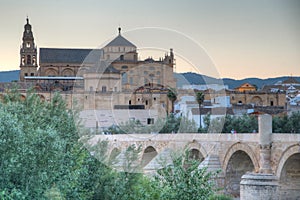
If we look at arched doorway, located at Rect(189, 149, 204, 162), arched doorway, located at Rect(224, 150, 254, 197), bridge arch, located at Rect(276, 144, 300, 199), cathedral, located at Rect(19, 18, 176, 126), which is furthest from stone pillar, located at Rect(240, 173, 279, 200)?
cathedral, located at Rect(19, 18, 176, 126)

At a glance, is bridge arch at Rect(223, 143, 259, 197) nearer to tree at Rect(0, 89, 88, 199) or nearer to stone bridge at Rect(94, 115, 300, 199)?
stone bridge at Rect(94, 115, 300, 199)

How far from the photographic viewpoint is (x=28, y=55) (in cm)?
8062

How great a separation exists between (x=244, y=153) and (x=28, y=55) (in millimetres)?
53918

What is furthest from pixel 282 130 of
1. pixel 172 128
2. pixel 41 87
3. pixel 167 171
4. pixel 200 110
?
pixel 41 87

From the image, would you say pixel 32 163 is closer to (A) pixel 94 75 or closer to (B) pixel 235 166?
(B) pixel 235 166

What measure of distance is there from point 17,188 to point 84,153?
5.32m

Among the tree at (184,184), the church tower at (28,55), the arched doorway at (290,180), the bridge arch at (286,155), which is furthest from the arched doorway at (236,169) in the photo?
the church tower at (28,55)

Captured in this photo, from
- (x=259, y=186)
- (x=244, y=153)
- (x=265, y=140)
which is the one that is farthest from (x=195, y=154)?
(x=259, y=186)

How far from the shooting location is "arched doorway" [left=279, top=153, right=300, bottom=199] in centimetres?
2616

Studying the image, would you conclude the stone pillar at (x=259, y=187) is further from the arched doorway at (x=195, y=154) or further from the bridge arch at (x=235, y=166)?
the arched doorway at (x=195, y=154)

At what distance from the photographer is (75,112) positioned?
78.4ft

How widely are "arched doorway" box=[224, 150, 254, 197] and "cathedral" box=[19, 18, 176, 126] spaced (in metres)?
39.2

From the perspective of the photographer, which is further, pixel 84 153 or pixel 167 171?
pixel 84 153

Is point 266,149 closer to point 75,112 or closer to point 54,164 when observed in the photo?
point 75,112
